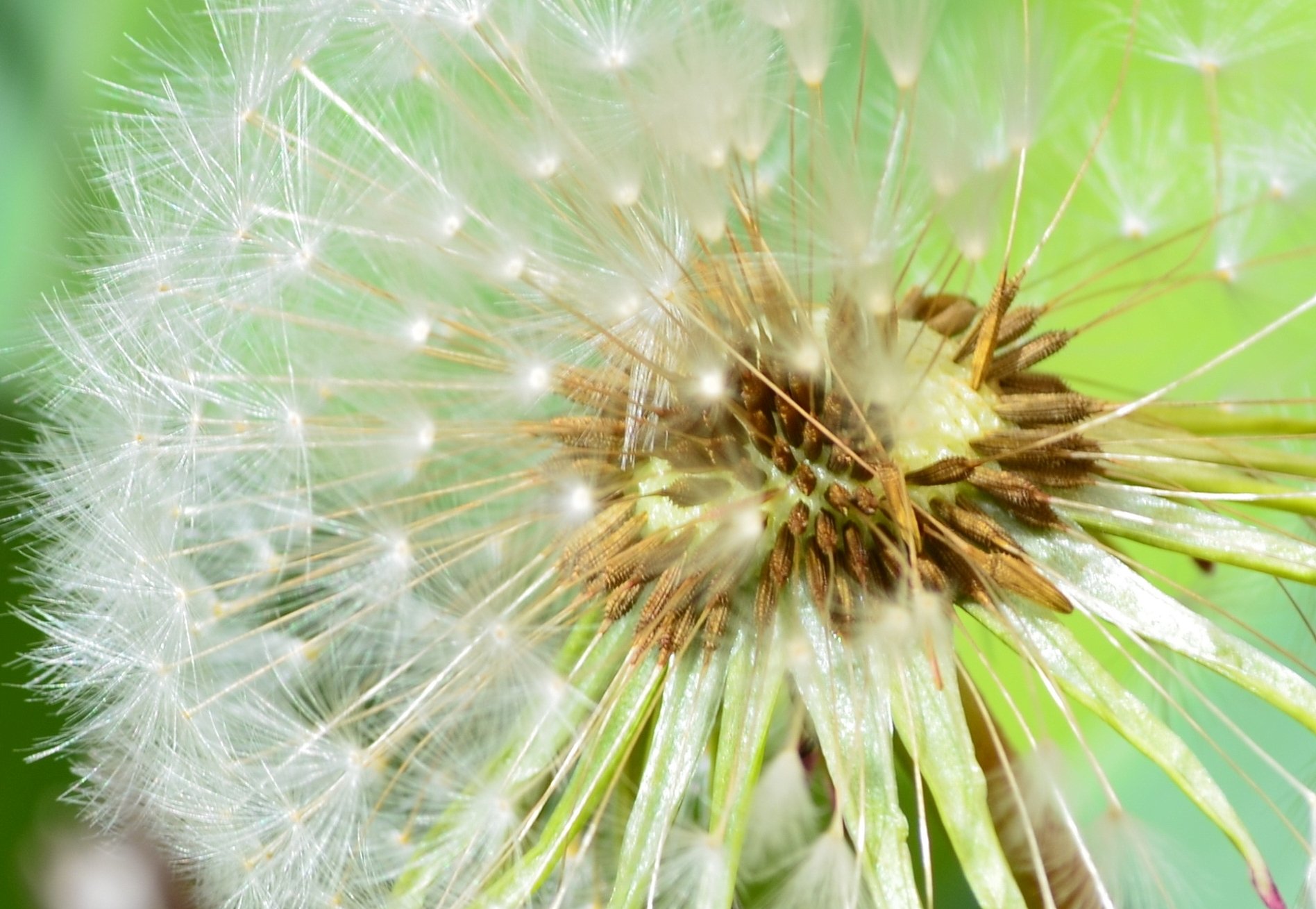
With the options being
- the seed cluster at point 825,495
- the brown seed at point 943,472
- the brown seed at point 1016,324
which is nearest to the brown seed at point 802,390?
the seed cluster at point 825,495

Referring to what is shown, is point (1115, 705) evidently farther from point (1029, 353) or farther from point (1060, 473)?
point (1029, 353)

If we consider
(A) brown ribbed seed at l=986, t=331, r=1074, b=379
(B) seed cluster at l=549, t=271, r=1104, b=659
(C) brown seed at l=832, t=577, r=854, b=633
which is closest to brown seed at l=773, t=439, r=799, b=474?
(B) seed cluster at l=549, t=271, r=1104, b=659

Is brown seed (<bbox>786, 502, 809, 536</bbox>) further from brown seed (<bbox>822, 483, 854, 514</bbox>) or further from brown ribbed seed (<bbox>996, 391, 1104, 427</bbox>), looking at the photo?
brown ribbed seed (<bbox>996, 391, 1104, 427</bbox>)

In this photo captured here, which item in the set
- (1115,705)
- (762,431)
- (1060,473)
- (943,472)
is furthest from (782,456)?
(1115,705)

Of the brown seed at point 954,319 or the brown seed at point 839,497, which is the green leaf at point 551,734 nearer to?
the brown seed at point 839,497

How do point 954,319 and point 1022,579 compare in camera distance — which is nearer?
point 1022,579

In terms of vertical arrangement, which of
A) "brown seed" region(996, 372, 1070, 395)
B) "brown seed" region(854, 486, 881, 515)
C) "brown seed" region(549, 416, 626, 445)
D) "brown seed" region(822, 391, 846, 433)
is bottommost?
"brown seed" region(854, 486, 881, 515)
